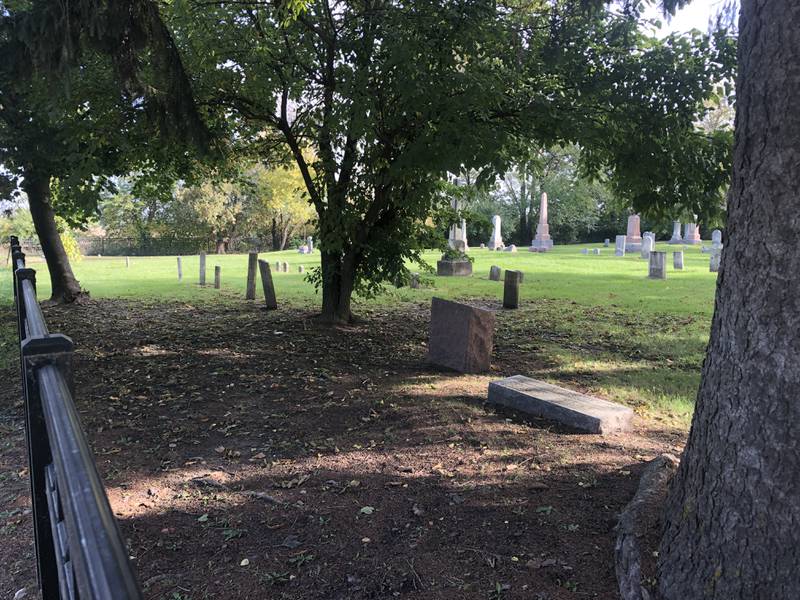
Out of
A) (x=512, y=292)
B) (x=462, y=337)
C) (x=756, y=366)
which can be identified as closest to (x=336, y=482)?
(x=756, y=366)

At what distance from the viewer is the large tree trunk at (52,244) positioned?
518 inches

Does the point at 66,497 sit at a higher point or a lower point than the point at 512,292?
higher

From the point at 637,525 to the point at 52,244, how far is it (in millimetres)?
A: 14205

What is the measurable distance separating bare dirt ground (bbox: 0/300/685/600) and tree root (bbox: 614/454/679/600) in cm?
14

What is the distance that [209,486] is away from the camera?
423 centimetres

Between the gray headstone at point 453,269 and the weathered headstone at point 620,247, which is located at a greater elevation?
the weathered headstone at point 620,247

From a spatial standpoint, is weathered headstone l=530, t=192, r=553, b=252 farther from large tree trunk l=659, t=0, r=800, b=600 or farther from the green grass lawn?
large tree trunk l=659, t=0, r=800, b=600

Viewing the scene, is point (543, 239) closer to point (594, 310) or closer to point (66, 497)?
point (594, 310)

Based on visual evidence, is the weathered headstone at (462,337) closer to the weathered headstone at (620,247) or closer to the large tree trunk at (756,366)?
the large tree trunk at (756,366)

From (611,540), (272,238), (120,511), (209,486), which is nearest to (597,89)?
(611,540)

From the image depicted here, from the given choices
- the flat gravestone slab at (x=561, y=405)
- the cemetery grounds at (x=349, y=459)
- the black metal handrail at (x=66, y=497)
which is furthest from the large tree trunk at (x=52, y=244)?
the black metal handrail at (x=66, y=497)

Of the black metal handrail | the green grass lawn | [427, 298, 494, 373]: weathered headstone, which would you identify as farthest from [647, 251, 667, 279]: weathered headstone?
the black metal handrail

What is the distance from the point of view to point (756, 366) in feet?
7.70

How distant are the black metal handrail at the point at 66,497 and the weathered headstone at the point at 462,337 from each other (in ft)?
18.5
